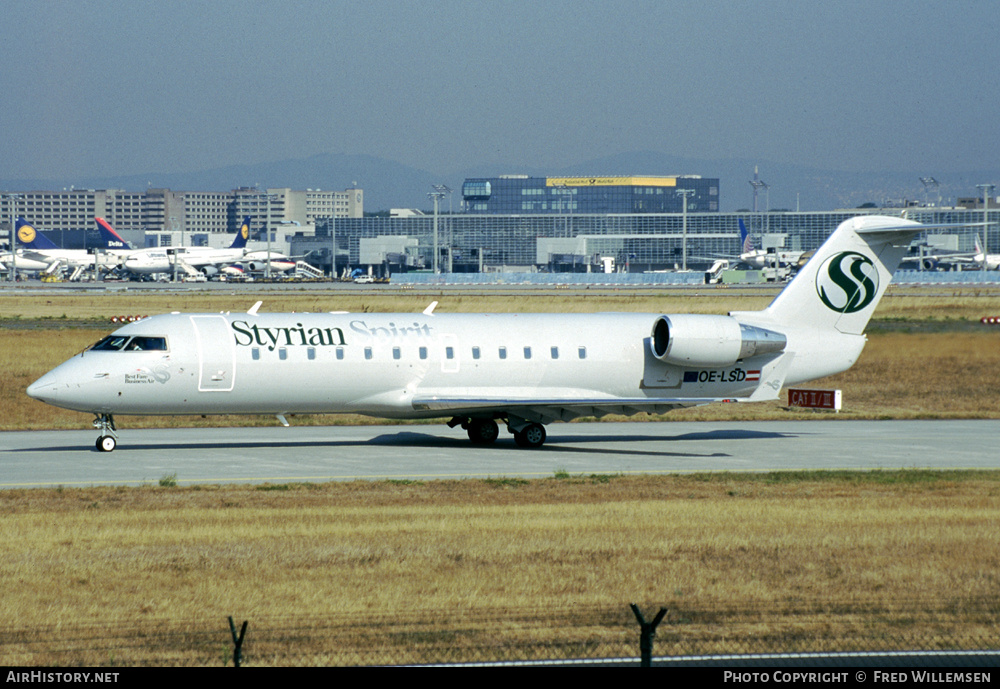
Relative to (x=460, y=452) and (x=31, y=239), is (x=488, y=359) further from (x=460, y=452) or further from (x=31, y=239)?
(x=31, y=239)

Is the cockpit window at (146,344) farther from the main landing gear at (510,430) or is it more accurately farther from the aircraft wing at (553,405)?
the main landing gear at (510,430)

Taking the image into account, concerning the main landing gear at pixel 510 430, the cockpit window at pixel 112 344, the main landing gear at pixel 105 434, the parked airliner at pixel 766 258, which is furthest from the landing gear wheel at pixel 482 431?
the parked airliner at pixel 766 258

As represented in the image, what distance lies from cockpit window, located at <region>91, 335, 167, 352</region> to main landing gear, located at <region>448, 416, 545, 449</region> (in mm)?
8065

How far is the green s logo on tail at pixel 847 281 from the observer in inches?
1283

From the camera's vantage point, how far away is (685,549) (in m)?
16.8

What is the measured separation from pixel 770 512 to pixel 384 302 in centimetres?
6967

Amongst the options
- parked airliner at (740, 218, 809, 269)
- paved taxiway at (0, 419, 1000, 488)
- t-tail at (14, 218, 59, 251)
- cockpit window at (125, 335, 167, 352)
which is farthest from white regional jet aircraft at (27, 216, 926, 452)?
t-tail at (14, 218, 59, 251)

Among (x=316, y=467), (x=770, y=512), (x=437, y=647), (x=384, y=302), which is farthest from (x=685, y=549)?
(x=384, y=302)

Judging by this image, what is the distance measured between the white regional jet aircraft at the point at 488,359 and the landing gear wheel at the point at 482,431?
0.11 ft

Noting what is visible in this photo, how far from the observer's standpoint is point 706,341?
101 feet

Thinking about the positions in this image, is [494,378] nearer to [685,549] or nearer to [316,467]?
[316,467]

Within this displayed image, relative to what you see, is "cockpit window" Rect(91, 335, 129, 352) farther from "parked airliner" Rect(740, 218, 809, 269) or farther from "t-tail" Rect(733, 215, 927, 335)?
"parked airliner" Rect(740, 218, 809, 269)

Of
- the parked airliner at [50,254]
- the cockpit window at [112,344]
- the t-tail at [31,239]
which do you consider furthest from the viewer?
the t-tail at [31,239]

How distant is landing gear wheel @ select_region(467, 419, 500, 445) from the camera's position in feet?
104
